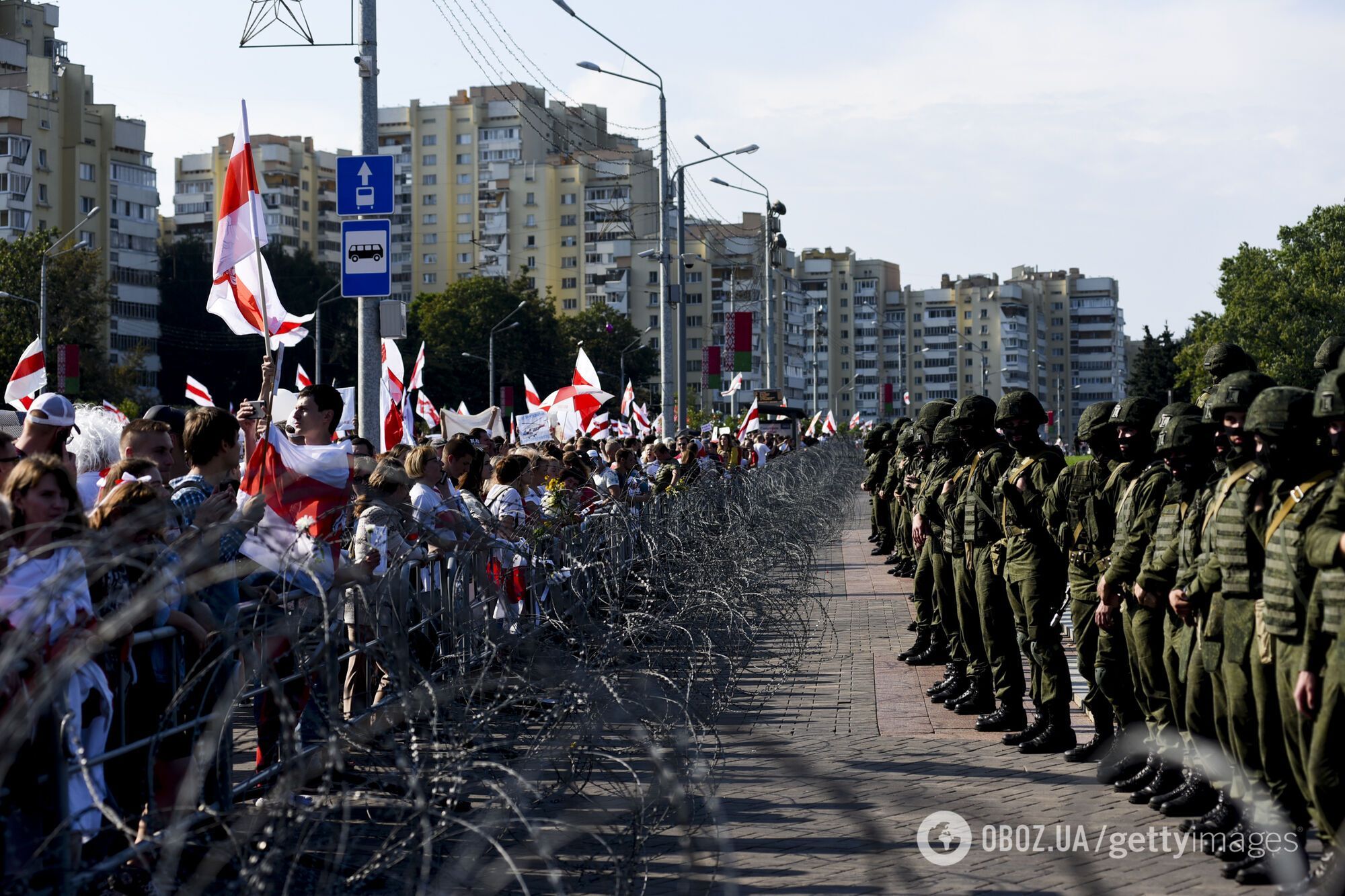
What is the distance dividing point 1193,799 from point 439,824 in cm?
444

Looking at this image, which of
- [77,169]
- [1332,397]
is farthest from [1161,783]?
[77,169]

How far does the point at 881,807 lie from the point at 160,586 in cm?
500

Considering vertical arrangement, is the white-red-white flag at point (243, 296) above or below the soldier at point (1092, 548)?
above

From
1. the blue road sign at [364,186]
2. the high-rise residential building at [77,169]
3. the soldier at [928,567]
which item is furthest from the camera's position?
the high-rise residential building at [77,169]

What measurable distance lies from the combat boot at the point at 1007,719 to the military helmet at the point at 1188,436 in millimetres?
2860

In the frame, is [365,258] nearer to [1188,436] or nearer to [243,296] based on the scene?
[243,296]

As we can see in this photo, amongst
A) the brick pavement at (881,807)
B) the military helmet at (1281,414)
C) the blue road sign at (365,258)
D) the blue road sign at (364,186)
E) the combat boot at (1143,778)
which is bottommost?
the brick pavement at (881,807)

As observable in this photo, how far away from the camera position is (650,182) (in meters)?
143

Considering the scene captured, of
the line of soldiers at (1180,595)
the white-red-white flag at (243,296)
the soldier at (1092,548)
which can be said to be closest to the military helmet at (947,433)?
the line of soldiers at (1180,595)

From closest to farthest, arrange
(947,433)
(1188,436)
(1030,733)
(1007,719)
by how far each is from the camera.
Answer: (1188,436)
(1030,733)
(1007,719)
(947,433)

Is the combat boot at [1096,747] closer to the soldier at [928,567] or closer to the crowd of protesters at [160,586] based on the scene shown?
the soldier at [928,567]

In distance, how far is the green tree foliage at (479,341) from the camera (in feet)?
287

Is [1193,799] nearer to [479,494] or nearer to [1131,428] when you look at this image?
[1131,428]

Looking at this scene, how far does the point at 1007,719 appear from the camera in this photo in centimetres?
1009
